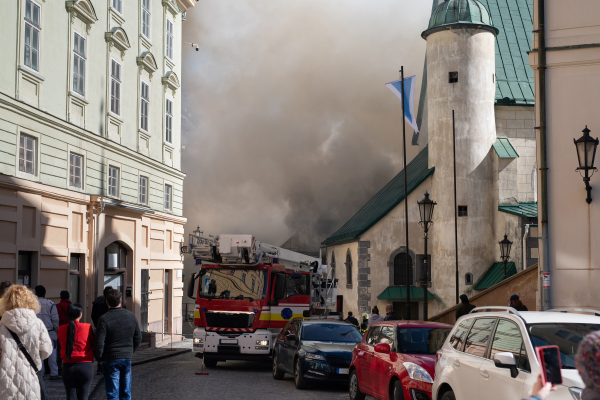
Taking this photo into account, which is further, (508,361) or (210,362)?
(210,362)

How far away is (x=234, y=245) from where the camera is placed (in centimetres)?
1964

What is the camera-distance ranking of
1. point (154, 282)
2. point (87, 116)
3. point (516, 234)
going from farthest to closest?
1. point (516, 234)
2. point (154, 282)
3. point (87, 116)

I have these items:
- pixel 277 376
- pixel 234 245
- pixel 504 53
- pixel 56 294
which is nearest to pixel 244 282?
pixel 234 245

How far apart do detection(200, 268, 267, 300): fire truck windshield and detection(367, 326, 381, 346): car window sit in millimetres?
6963

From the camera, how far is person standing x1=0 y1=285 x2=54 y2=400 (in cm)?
672

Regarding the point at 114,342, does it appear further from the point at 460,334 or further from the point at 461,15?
the point at 461,15

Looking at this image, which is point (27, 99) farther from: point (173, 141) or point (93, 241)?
point (173, 141)

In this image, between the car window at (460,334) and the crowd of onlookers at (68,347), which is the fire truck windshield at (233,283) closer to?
the crowd of onlookers at (68,347)

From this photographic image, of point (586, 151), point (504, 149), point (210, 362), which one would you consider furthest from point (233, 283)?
point (504, 149)

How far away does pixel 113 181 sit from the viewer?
2500 cm

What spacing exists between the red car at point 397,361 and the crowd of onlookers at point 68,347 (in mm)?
4063

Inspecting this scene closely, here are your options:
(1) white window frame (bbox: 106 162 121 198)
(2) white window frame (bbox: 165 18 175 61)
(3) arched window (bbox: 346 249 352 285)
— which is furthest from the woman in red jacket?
(3) arched window (bbox: 346 249 352 285)

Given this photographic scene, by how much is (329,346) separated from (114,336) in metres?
7.23

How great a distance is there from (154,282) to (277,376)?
42.6 feet
